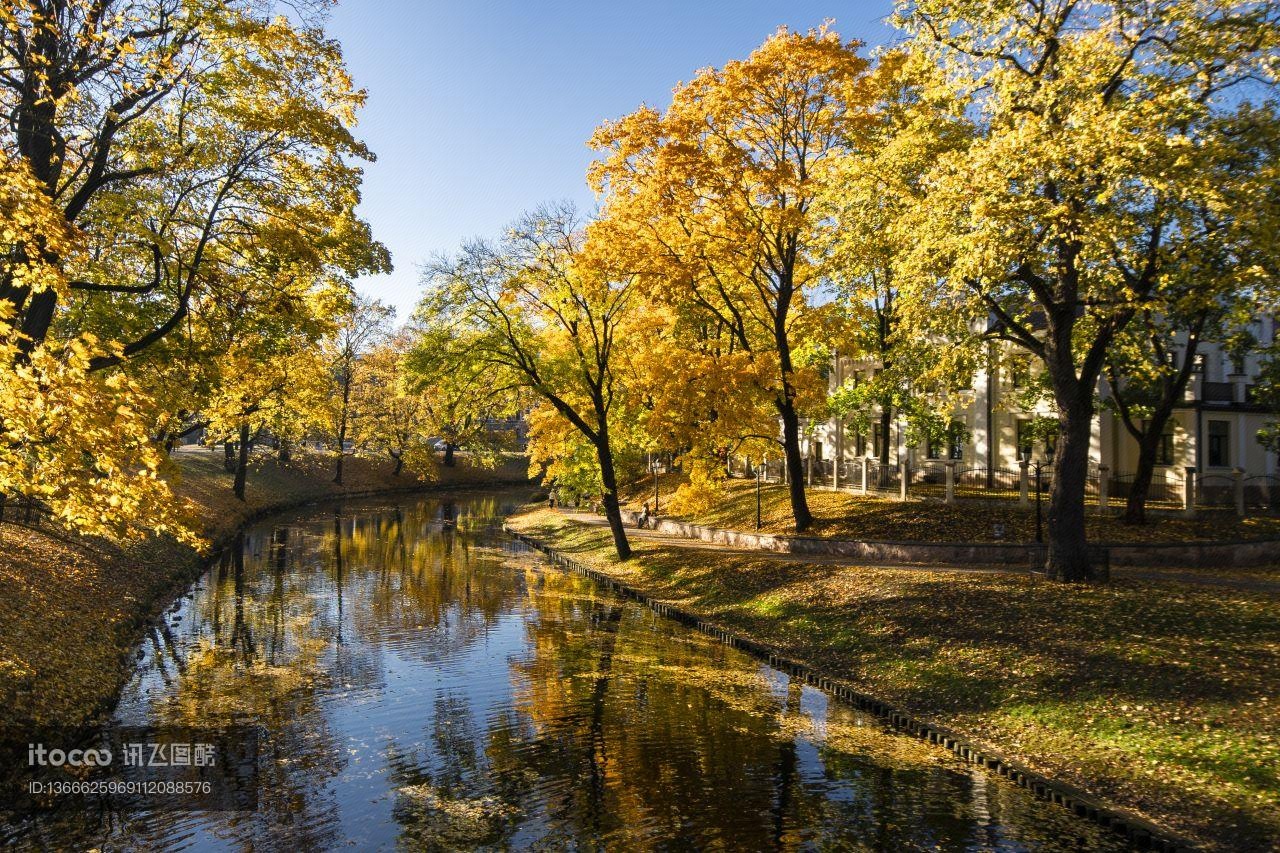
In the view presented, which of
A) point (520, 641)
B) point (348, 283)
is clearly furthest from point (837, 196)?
point (520, 641)

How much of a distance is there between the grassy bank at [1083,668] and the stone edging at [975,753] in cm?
25

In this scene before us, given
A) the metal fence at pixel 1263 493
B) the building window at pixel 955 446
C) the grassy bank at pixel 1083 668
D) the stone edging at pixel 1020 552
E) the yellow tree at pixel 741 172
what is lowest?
the grassy bank at pixel 1083 668

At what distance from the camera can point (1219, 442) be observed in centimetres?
3562

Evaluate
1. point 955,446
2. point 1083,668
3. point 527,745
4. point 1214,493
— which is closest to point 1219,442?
point 1214,493

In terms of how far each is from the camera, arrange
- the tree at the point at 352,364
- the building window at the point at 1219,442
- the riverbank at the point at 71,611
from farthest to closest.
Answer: the tree at the point at 352,364 < the building window at the point at 1219,442 < the riverbank at the point at 71,611

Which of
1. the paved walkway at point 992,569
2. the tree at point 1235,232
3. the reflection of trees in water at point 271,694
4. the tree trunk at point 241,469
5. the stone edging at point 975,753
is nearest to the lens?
the stone edging at point 975,753

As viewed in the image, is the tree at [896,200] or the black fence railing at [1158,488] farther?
the black fence railing at [1158,488]

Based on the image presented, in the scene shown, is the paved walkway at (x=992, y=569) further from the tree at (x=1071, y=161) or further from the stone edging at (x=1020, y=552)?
the tree at (x=1071, y=161)

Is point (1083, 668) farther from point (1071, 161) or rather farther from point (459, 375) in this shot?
point (459, 375)

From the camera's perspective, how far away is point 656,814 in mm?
9578

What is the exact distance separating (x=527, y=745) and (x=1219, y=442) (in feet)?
121

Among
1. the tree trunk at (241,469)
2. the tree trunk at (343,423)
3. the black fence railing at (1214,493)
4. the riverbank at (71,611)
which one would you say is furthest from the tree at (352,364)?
the black fence railing at (1214,493)

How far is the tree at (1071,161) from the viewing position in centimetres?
1370

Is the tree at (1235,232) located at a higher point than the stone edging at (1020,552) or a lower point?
Answer: higher
